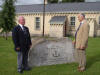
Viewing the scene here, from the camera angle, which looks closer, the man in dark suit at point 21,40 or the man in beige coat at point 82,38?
the man in dark suit at point 21,40

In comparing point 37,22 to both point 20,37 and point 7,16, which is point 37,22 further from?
point 20,37

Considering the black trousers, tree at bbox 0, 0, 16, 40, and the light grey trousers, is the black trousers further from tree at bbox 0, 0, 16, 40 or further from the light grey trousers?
tree at bbox 0, 0, 16, 40

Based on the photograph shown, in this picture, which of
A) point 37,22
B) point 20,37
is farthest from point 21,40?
point 37,22

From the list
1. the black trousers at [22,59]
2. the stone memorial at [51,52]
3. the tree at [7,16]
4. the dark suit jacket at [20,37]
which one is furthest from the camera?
the tree at [7,16]

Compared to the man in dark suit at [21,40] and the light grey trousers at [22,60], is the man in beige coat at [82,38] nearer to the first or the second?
the man in dark suit at [21,40]

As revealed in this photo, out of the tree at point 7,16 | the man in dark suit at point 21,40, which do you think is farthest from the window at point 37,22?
the man in dark suit at point 21,40

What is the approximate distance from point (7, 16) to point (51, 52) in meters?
18.5

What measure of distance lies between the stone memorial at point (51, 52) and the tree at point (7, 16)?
1807 centimetres

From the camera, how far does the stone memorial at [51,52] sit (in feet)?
28.2

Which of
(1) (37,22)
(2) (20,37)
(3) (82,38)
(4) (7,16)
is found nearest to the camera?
(2) (20,37)

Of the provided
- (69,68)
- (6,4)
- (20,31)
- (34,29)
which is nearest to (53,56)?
(69,68)

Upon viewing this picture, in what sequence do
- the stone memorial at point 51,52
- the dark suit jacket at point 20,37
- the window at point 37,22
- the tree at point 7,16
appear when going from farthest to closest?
the window at point 37,22
the tree at point 7,16
the stone memorial at point 51,52
the dark suit jacket at point 20,37

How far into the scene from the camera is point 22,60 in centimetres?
762

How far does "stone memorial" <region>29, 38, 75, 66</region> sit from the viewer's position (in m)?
8.60
